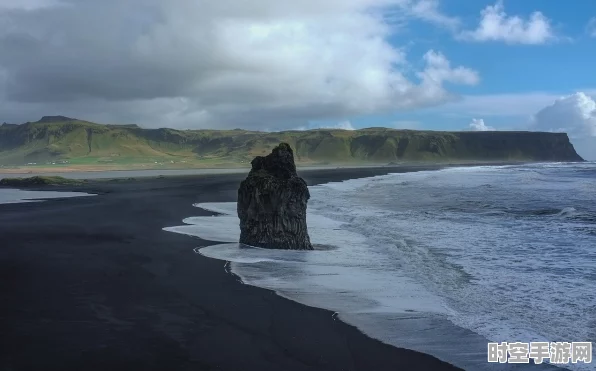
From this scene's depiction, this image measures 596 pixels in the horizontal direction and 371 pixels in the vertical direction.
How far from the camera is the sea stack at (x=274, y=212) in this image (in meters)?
17.4

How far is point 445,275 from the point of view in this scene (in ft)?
43.3

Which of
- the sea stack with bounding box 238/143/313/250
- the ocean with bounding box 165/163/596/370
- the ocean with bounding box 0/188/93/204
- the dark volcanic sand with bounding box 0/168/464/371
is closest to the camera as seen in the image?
the dark volcanic sand with bounding box 0/168/464/371

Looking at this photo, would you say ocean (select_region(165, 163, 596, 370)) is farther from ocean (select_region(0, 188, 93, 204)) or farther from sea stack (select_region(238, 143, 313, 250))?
ocean (select_region(0, 188, 93, 204))

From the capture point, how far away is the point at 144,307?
1002 cm

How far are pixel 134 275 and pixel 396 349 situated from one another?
7766 mm

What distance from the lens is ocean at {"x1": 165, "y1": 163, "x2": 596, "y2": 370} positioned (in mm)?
8898

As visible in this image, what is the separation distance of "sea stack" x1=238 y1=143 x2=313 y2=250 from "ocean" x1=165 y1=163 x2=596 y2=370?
2.20 ft

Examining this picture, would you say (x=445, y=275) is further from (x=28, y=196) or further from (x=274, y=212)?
(x=28, y=196)

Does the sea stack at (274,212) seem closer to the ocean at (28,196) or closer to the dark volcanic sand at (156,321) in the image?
the dark volcanic sand at (156,321)

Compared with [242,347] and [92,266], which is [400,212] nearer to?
[92,266]

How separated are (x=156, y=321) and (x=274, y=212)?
885cm

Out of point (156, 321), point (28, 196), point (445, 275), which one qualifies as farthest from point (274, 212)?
point (28, 196)

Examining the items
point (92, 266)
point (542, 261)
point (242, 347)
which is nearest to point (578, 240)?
point (542, 261)

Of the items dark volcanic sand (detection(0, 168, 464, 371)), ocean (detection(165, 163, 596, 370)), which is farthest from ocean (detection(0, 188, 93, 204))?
dark volcanic sand (detection(0, 168, 464, 371))
